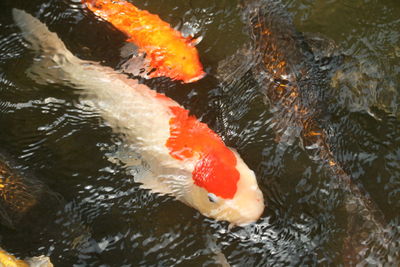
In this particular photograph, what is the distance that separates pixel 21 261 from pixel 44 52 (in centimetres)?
173

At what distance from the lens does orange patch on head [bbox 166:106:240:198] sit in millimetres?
2895

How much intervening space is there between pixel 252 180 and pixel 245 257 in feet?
1.64

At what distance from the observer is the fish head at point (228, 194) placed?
2875 millimetres

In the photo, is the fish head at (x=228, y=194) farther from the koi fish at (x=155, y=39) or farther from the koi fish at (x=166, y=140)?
the koi fish at (x=155, y=39)

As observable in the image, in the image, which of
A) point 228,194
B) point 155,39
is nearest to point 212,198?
point 228,194

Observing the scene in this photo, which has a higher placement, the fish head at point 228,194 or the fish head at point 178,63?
the fish head at point 178,63

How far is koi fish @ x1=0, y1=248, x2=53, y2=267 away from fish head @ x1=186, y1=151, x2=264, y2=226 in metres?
1.03

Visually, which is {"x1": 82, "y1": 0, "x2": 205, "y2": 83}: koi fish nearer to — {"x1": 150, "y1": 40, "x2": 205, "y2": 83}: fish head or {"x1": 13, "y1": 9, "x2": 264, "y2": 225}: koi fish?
{"x1": 150, "y1": 40, "x2": 205, "y2": 83}: fish head

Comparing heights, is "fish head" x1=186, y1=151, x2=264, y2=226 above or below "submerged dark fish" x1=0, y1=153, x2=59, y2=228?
above

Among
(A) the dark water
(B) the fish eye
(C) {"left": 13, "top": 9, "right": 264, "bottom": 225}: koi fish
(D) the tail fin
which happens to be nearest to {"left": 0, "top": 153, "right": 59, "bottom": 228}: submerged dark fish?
(A) the dark water

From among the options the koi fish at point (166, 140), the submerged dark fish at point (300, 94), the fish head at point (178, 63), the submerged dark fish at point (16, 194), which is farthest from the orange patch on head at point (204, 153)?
the submerged dark fish at point (16, 194)

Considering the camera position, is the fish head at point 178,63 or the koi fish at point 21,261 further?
the fish head at point 178,63

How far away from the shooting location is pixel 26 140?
3.32 m

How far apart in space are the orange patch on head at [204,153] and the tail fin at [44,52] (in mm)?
988
